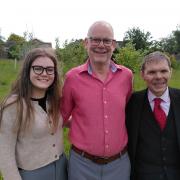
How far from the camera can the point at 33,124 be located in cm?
325

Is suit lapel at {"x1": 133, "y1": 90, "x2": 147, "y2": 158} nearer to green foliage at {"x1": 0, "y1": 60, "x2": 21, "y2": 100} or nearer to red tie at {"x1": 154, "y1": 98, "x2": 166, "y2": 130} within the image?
red tie at {"x1": 154, "y1": 98, "x2": 166, "y2": 130}

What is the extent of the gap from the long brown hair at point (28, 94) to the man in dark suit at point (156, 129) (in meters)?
0.79

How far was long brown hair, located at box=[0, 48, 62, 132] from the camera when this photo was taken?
3.19 meters

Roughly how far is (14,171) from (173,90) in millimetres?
1771

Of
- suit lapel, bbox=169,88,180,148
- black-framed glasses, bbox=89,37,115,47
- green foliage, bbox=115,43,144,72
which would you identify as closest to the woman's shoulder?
black-framed glasses, bbox=89,37,115,47

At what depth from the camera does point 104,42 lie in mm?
3568

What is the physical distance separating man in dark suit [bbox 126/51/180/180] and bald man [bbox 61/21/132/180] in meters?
0.12

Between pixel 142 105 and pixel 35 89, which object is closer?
pixel 35 89

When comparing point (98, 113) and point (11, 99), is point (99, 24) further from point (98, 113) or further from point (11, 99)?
point (11, 99)

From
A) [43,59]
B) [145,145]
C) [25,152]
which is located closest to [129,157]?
[145,145]

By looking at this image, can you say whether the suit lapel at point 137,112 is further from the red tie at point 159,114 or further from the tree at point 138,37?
→ the tree at point 138,37

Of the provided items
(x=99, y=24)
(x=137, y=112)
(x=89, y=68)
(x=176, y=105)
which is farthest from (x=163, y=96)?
(x=99, y=24)

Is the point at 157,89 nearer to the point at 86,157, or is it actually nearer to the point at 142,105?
the point at 142,105

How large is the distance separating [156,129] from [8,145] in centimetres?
140
